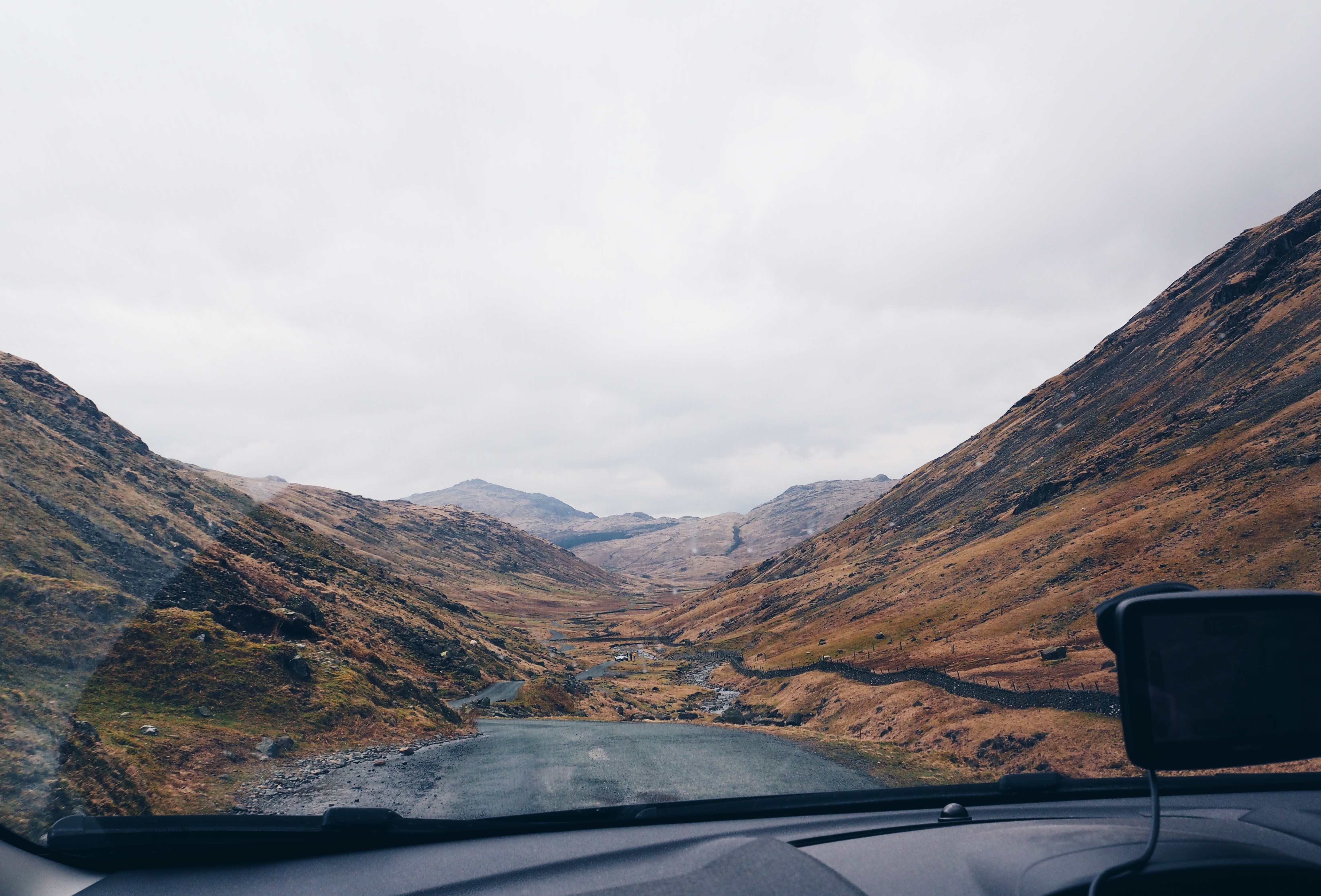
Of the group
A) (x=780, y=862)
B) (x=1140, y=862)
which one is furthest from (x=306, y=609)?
(x=1140, y=862)

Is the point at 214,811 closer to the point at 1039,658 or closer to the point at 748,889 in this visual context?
the point at 748,889

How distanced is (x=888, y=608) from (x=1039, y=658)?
41.3 meters

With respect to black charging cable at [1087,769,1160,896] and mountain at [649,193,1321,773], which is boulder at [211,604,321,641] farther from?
black charging cable at [1087,769,1160,896]

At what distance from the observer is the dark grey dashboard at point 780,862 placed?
11.6 ft

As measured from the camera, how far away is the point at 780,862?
12.9 feet

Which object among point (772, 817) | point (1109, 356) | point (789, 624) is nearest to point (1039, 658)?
point (772, 817)

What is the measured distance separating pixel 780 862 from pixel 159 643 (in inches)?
1241

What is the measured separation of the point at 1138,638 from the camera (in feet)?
9.93

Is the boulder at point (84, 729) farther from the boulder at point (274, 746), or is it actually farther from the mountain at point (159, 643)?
the boulder at point (274, 746)

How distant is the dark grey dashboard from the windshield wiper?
0.34 feet

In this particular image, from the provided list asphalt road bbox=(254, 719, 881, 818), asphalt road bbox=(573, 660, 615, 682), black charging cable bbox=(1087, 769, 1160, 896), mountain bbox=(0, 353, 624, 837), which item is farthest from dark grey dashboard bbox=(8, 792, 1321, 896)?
asphalt road bbox=(573, 660, 615, 682)

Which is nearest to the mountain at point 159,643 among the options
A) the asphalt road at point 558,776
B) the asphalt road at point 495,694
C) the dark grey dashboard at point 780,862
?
the asphalt road at point 495,694

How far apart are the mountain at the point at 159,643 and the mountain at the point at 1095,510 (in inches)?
1266

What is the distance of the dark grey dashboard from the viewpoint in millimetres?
3535
